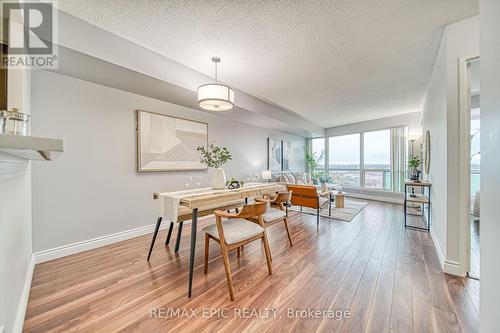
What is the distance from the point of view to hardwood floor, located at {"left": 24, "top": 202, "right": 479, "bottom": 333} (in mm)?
1396

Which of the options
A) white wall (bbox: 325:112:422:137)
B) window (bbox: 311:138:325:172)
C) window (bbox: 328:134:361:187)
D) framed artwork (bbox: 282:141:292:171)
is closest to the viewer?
white wall (bbox: 325:112:422:137)

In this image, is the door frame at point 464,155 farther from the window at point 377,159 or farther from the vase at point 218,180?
the window at point 377,159

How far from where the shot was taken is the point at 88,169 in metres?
2.54

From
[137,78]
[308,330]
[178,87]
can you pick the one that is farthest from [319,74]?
[308,330]

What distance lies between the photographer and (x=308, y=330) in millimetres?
1341

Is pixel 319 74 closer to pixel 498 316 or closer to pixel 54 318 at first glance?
pixel 498 316

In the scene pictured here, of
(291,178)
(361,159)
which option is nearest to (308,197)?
(291,178)

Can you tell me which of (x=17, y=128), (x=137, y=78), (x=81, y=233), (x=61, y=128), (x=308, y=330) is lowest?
(x=308, y=330)

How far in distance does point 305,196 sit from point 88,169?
3.53m

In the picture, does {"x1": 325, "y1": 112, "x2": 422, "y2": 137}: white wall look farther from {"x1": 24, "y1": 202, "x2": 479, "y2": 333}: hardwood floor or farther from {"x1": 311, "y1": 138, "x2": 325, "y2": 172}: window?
{"x1": 24, "y1": 202, "x2": 479, "y2": 333}: hardwood floor

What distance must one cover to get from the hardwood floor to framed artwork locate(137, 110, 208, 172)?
1292mm

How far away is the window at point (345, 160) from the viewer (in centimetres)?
675

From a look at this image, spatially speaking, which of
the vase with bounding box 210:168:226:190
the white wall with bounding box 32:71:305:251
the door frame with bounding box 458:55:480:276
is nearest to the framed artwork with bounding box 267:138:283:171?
the white wall with bounding box 32:71:305:251

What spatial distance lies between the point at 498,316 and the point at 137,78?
3369 millimetres
